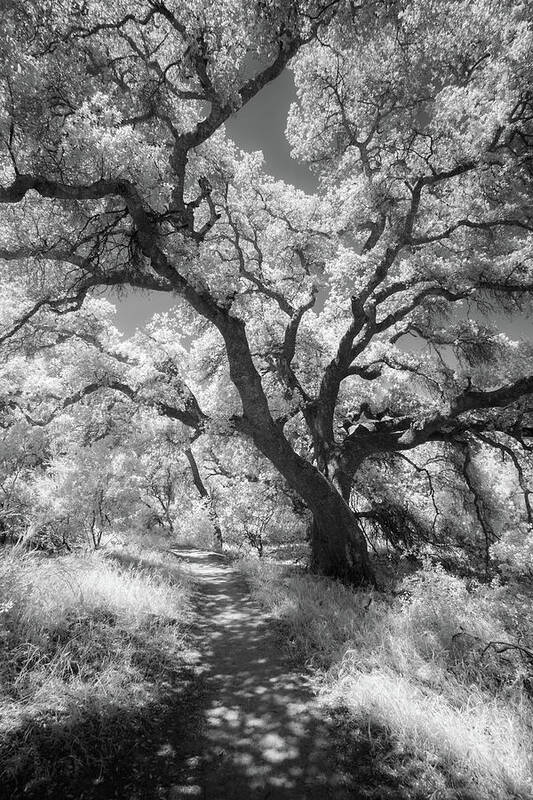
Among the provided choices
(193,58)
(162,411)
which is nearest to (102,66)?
(193,58)

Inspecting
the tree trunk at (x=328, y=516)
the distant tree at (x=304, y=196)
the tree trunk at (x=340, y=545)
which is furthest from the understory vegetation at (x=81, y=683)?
the distant tree at (x=304, y=196)

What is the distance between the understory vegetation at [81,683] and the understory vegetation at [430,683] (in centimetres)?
173

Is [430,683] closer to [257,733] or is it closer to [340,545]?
[257,733]

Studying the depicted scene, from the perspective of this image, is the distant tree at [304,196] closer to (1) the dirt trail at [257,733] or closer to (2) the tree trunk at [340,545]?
(2) the tree trunk at [340,545]

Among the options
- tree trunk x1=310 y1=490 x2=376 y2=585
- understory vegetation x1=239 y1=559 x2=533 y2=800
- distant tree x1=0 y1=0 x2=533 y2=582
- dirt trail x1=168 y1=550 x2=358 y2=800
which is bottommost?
dirt trail x1=168 y1=550 x2=358 y2=800

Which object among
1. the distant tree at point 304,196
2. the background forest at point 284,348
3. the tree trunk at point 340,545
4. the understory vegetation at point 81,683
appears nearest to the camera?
the understory vegetation at point 81,683

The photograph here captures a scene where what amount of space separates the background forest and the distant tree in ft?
0.20

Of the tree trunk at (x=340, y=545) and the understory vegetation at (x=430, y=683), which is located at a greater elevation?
the tree trunk at (x=340, y=545)

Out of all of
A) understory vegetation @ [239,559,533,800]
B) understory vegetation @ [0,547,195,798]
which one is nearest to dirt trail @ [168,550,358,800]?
understory vegetation @ [239,559,533,800]

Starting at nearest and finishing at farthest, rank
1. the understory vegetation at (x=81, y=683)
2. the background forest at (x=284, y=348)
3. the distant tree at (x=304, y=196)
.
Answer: the understory vegetation at (x=81, y=683) → the background forest at (x=284, y=348) → the distant tree at (x=304, y=196)

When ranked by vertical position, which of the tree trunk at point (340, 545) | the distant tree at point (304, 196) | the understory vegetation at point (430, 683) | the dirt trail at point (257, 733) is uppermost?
the distant tree at point (304, 196)

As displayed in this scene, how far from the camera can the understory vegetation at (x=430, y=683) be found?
2766mm

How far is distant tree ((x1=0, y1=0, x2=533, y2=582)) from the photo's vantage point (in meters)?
5.70

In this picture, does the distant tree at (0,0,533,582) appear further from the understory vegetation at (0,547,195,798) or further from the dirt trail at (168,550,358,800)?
the understory vegetation at (0,547,195,798)
